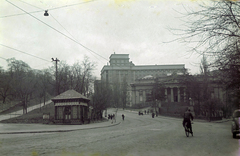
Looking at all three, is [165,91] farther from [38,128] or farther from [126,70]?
[38,128]

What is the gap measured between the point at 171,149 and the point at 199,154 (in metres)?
1.29

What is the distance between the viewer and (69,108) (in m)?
35.6

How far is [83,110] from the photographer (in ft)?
120

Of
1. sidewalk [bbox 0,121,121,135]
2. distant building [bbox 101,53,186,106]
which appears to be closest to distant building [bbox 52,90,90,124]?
sidewalk [bbox 0,121,121,135]

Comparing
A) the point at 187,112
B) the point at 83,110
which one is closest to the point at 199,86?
the point at 83,110

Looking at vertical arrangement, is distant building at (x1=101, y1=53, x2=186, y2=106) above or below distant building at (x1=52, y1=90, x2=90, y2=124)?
above

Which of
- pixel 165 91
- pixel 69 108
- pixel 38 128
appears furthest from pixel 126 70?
pixel 38 128

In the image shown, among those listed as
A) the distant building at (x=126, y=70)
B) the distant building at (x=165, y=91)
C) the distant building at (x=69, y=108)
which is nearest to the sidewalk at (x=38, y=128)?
the distant building at (x=69, y=108)

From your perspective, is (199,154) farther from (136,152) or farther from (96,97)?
(96,97)

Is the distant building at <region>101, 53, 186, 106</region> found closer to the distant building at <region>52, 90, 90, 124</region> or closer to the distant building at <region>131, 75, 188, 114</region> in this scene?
the distant building at <region>131, 75, 188, 114</region>

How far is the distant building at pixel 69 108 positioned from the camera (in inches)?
1384

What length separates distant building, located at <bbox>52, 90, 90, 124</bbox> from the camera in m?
35.2

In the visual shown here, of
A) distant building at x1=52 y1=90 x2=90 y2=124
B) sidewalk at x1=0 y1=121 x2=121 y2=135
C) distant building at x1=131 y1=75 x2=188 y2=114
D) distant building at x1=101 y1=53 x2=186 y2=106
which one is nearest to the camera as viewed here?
sidewalk at x1=0 y1=121 x2=121 y2=135

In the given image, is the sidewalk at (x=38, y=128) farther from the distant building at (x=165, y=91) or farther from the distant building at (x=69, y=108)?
the distant building at (x=165, y=91)
